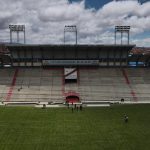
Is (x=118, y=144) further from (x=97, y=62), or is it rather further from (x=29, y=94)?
(x=97, y=62)

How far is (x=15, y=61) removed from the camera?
8562 centimetres

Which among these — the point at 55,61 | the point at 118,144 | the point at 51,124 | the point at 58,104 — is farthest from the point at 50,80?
the point at 118,144

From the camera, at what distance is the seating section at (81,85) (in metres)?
72.8

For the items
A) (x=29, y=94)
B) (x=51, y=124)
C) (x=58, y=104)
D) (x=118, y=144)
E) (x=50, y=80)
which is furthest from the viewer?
(x=50, y=80)

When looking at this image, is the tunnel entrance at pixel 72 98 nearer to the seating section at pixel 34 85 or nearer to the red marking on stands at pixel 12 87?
the seating section at pixel 34 85

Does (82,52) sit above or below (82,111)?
above

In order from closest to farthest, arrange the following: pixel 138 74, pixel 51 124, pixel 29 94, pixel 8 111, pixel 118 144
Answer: pixel 118 144 → pixel 51 124 → pixel 8 111 → pixel 29 94 → pixel 138 74

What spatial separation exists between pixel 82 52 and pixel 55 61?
6.38 metres

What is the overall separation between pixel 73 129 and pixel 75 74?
39073 millimetres

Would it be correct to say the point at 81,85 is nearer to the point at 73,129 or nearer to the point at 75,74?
the point at 75,74

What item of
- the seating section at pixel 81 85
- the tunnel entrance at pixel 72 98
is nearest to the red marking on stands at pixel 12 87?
the seating section at pixel 81 85

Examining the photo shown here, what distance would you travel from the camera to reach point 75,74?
265 feet

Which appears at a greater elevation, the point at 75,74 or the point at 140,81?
the point at 75,74

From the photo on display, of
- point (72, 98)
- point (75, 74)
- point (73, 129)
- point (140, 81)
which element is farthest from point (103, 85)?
point (73, 129)
